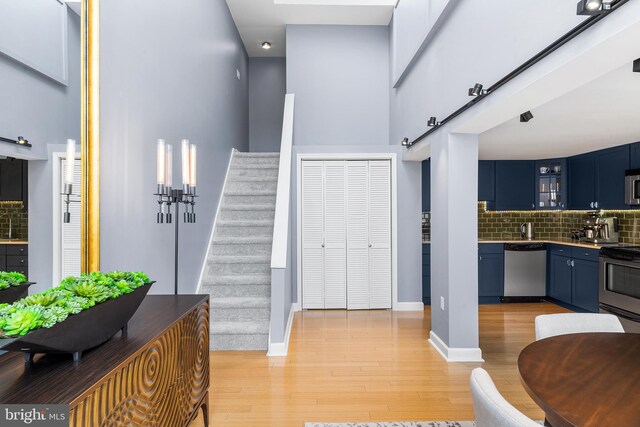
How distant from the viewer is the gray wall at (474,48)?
6.42 ft

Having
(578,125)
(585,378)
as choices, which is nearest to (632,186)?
(578,125)

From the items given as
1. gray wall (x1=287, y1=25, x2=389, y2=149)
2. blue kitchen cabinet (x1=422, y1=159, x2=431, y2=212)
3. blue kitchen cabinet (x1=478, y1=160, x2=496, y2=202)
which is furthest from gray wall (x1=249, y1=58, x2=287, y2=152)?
blue kitchen cabinet (x1=478, y1=160, x2=496, y2=202)

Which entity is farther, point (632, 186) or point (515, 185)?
point (515, 185)

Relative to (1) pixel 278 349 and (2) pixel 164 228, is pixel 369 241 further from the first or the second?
(2) pixel 164 228

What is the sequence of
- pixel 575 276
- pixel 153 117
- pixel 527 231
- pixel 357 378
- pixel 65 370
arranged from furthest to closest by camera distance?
pixel 527 231
pixel 575 276
pixel 357 378
pixel 153 117
pixel 65 370

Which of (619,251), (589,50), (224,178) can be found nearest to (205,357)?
(589,50)

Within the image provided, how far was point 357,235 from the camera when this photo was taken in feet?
17.0

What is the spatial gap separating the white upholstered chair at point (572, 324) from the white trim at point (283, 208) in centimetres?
214

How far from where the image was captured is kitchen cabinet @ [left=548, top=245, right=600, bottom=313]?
15.6 ft

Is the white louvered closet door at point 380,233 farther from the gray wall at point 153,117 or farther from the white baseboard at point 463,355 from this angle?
the gray wall at point 153,117

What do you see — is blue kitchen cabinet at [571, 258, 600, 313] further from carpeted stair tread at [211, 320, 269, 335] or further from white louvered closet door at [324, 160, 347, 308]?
carpeted stair tread at [211, 320, 269, 335]

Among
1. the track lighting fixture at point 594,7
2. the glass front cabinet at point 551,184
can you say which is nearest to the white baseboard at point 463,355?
the track lighting fixture at point 594,7

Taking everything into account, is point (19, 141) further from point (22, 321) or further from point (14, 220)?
point (22, 321)

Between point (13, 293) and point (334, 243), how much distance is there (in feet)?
13.2
